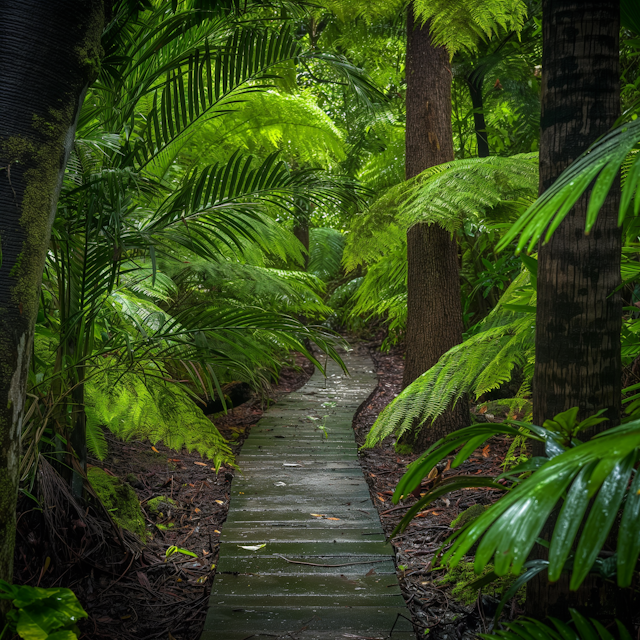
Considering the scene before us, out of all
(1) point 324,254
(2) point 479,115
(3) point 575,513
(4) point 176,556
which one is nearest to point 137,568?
(4) point 176,556

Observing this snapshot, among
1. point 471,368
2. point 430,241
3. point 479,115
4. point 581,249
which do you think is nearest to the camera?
point 581,249

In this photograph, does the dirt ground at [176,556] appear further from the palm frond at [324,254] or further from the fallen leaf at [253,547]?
the palm frond at [324,254]

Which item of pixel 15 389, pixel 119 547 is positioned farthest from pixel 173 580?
pixel 15 389

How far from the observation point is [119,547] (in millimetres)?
2176

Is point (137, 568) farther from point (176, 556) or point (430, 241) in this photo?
point (430, 241)

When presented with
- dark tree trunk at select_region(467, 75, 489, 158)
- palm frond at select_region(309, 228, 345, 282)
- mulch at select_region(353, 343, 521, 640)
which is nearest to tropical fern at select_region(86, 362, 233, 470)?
mulch at select_region(353, 343, 521, 640)

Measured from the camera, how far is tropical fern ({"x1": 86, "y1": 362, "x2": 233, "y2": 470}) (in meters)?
A: 2.20

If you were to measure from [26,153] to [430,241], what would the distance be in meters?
2.80

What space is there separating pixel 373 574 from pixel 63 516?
1239mm

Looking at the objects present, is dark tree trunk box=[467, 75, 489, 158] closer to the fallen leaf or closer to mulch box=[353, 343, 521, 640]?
mulch box=[353, 343, 521, 640]

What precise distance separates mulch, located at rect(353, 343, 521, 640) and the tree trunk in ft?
3.76

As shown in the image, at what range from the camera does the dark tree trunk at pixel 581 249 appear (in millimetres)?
1197

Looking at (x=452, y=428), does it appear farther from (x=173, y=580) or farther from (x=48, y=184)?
(x=48, y=184)

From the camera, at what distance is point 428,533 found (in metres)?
2.65
